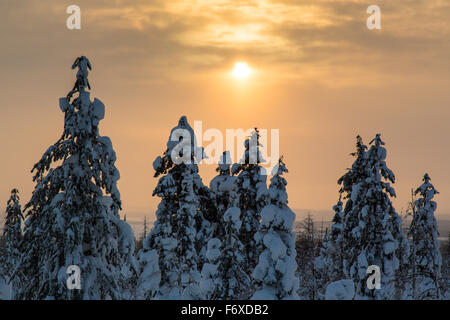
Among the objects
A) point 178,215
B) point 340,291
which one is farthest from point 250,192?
point 340,291

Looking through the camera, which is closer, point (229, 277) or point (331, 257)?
point (229, 277)

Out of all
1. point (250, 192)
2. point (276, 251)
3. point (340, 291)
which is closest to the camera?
point (340, 291)

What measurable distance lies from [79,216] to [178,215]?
14.8 metres

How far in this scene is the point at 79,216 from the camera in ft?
65.4

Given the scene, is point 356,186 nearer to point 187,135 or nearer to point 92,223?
point 187,135

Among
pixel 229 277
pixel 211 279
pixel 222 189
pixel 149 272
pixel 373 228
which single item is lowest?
pixel 211 279

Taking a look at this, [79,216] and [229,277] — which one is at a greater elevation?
[79,216]

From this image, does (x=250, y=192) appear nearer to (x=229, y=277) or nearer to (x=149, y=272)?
(x=229, y=277)

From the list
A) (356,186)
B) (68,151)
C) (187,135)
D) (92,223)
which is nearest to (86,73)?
(68,151)

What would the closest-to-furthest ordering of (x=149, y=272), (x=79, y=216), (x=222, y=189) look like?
(x=79, y=216) → (x=149, y=272) → (x=222, y=189)

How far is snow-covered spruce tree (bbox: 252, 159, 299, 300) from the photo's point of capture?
86.4ft

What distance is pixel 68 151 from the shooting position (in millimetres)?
20406

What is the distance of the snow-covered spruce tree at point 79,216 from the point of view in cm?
1981

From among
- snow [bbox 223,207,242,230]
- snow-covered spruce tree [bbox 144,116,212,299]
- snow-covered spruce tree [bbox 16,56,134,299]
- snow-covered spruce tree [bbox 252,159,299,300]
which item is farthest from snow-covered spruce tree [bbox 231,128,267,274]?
snow-covered spruce tree [bbox 16,56,134,299]
